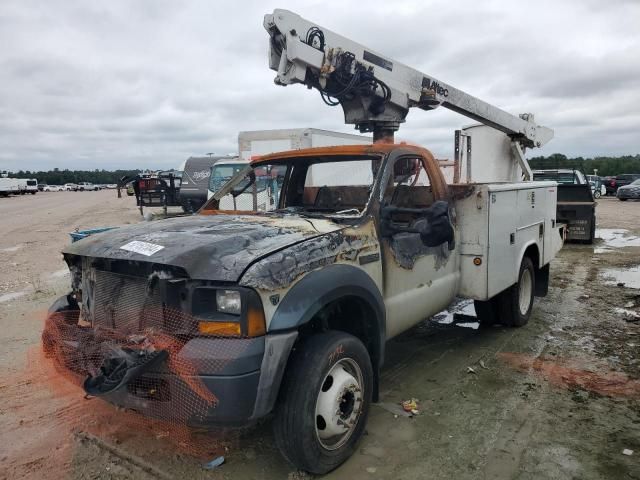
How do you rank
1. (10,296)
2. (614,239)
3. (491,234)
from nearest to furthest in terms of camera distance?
(491,234) → (10,296) → (614,239)

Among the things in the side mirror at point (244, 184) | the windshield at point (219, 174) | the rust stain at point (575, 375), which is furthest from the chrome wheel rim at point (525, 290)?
the windshield at point (219, 174)

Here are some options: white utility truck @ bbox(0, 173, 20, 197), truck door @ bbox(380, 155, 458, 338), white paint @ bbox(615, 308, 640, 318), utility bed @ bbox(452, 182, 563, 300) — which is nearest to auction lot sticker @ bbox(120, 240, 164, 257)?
truck door @ bbox(380, 155, 458, 338)

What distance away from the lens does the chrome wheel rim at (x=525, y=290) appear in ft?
19.6

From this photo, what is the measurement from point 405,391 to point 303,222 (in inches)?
67.7

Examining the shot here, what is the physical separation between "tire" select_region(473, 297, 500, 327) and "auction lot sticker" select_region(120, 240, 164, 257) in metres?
3.95

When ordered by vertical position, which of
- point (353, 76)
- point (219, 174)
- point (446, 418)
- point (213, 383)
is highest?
point (353, 76)

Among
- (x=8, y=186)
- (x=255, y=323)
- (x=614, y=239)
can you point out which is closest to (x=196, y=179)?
(x=614, y=239)

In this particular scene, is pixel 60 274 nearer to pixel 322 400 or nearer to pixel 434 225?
pixel 322 400

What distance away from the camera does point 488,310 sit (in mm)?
5852

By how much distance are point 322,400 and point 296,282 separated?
715mm

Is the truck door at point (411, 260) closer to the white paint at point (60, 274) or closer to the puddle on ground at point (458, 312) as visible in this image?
the puddle on ground at point (458, 312)

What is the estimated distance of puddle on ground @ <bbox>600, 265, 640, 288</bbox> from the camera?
8266 mm

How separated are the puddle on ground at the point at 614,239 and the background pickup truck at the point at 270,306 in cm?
970

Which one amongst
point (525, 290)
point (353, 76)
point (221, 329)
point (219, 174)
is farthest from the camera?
point (219, 174)
